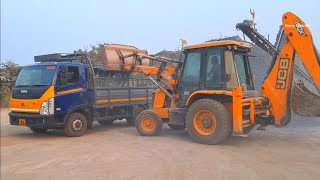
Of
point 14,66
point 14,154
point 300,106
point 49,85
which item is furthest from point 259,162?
point 14,66

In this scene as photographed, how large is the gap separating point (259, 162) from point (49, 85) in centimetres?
608

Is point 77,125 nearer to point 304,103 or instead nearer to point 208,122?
point 208,122

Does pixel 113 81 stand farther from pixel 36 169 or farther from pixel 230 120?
pixel 36 169

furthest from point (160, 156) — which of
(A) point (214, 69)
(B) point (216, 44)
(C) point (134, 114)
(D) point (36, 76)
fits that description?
(C) point (134, 114)

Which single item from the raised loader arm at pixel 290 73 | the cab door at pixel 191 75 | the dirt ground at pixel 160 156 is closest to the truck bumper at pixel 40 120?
the dirt ground at pixel 160 156

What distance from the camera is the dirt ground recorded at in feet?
21.6

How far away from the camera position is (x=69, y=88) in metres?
11.0

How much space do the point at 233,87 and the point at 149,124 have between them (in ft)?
9.28

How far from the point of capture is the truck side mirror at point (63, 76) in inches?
423

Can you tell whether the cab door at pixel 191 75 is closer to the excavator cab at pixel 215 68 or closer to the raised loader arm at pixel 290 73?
the excavator cab at pixel 215 68

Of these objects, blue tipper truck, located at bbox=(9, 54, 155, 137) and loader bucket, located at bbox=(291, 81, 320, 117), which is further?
blue tipper truck, located at bbox=(9, 54, 155, 137)

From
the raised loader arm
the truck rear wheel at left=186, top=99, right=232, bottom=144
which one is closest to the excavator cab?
the truck rear wheel at left=186, top=99, right=232, bottom=144

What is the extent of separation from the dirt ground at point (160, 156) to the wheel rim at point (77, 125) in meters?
0.35

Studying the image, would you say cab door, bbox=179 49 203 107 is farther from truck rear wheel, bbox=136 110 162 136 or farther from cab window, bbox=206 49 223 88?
truck rear wheel, bbox=136 110 162 136
